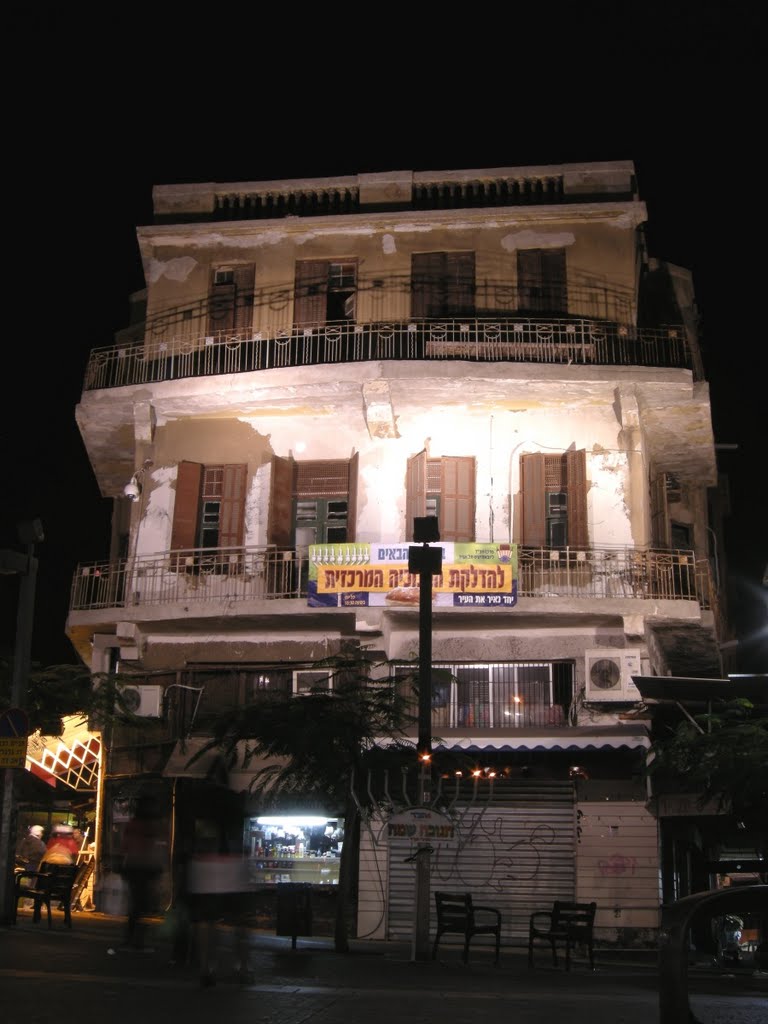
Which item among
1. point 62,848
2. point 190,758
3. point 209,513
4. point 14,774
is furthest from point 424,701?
point 62,848

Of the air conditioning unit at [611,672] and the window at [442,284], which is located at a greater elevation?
the window at [442,284]

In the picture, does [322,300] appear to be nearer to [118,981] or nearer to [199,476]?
[199,476]

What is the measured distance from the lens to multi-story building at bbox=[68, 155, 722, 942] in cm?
2077

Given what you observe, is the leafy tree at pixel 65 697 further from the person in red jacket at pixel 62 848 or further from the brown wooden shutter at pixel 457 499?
the brown wooden shutter at pixel 457 499

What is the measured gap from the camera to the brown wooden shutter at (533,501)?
2220 cm

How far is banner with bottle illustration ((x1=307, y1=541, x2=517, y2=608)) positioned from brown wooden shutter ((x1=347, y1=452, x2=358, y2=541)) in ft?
3.71

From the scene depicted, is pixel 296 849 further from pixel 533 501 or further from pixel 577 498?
pixel 577 498

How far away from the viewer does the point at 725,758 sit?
706 inches

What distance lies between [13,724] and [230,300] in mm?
10951

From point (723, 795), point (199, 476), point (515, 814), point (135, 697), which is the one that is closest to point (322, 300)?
point (199, 476)

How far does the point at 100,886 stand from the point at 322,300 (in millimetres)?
11739

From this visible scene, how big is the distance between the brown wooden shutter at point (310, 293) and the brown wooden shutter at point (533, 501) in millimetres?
4943

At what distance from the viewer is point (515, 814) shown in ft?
68.5

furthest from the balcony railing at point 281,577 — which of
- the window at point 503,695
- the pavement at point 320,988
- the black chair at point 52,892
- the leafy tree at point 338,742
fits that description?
the pavement at point 320,988
